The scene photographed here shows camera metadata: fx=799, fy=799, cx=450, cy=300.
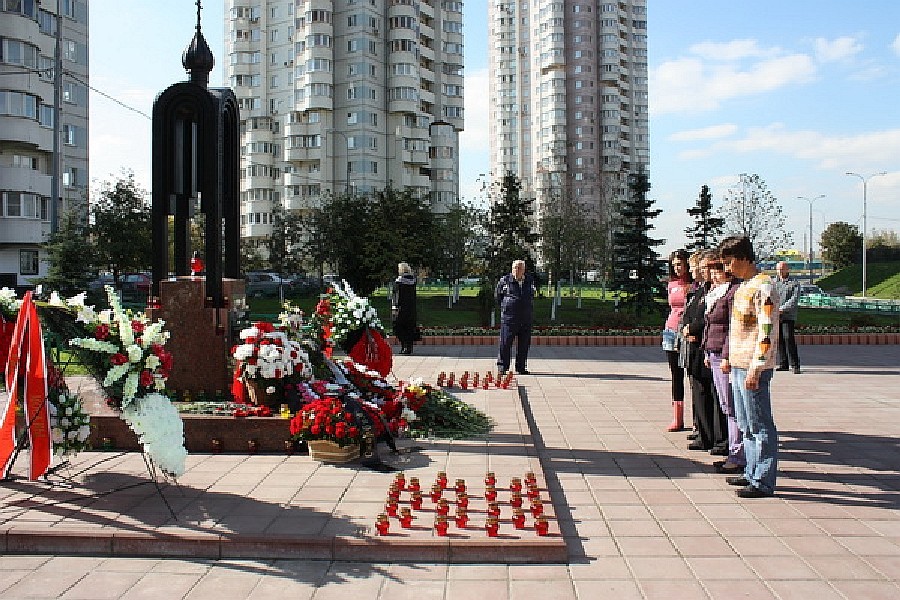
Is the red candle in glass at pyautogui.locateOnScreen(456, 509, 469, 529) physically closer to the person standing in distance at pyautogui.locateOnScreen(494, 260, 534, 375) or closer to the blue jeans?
the blue jeans

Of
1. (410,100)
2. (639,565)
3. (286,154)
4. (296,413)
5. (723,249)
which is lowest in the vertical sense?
(639,565)

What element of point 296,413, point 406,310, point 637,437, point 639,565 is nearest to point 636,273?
point 406,310

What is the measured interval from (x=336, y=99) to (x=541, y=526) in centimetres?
6270

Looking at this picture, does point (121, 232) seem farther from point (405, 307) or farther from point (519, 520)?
point (519, 520)

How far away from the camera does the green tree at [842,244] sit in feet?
233

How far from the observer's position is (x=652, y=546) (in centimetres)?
493

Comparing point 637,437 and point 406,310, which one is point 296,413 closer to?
point 637,437

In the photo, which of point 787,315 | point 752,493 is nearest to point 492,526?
point 752,493

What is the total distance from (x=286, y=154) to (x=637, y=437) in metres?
60.1

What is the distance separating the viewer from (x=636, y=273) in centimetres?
2831

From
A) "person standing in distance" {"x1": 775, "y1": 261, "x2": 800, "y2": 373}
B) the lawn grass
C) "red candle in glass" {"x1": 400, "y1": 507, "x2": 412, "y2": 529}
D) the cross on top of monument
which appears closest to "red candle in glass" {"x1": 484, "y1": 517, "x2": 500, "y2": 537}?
"red candle in glass" {"x1": 400, "y1": 507, "x2": 412, "y2": 529}

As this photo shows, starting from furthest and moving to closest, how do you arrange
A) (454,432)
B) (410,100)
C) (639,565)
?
1. (410,100)
2. (454,432)
3. (639,565)

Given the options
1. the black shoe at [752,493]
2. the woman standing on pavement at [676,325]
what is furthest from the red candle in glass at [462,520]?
the woman standing on pavement at [676,325]

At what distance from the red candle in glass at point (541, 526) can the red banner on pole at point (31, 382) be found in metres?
3.54
